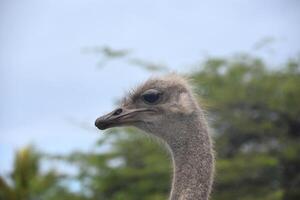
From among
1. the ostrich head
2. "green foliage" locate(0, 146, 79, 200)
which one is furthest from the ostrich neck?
"green foliage" locate(0, 146, 79, 200)

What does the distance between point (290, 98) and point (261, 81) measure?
918mm

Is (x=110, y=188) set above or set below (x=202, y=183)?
below

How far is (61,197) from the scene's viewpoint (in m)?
19.2

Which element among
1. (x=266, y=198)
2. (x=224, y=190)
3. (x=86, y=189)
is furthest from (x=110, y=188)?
(x=266, y=198)

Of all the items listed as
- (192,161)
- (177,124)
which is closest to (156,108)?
(177,124)

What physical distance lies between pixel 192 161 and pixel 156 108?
1.89 feet

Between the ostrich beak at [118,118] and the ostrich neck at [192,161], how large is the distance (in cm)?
36

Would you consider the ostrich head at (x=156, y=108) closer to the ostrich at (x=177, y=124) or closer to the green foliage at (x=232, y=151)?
the ostrich at (x=177, y=124)

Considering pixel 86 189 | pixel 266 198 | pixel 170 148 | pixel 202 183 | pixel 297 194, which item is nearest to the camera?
pixel 202 183

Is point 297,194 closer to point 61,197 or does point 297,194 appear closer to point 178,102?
point 61,197

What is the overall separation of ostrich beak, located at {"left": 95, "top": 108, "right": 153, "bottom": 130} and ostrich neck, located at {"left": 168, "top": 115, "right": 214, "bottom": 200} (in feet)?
1.20

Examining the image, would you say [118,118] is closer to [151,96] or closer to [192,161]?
[151,96]

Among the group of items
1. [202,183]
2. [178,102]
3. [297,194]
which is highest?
[178,102]

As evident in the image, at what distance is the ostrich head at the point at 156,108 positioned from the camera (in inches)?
219
